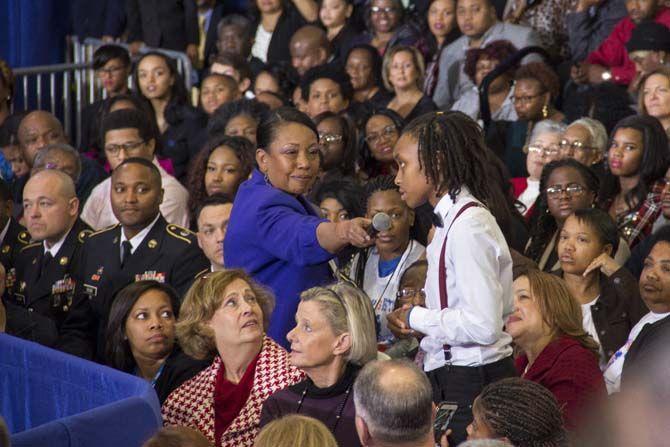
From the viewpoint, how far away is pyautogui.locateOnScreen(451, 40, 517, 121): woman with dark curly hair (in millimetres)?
8102

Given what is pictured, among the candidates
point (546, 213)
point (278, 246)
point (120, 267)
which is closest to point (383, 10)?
point (546, 213)

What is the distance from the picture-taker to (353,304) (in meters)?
4.25

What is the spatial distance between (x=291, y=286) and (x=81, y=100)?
595 centimetres

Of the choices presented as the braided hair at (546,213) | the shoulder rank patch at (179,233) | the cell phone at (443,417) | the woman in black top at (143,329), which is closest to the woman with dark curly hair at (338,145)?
the braided hair at (546,213)

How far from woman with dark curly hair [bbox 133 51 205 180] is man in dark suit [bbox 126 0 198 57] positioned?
1225 millimetres

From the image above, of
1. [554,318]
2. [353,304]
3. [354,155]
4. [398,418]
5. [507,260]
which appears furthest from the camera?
[354,155]

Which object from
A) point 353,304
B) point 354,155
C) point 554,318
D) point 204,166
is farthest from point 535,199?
point 353,304

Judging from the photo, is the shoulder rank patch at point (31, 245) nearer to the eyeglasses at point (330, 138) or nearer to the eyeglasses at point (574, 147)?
the eyeglasses at point (330, 138)

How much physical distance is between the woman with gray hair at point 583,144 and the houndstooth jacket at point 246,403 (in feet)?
9.33

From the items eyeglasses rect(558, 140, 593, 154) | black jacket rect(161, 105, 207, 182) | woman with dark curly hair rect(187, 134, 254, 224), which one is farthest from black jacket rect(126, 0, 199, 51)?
eyeglasses rect(558, 140, 593, 154)

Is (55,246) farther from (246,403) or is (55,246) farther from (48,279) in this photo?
(246,403)

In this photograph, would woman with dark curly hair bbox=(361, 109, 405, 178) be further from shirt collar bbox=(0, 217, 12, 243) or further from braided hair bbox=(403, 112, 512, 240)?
braided hair bbox=(403, 112, 512, 240)

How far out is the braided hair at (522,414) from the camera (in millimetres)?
3557

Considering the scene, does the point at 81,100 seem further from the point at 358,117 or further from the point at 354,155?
the point at 354,155
